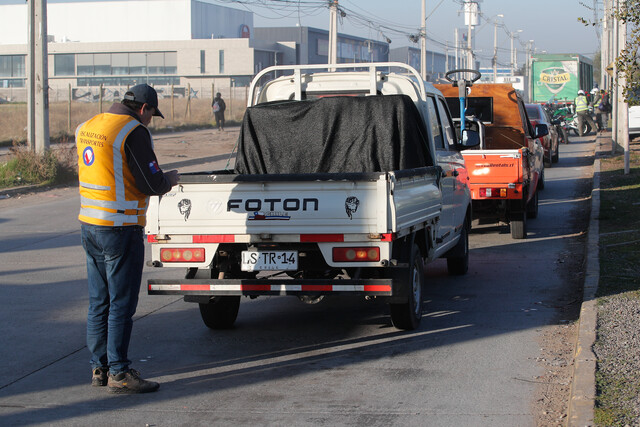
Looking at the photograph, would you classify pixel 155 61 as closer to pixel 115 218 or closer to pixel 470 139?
pixel 470 139

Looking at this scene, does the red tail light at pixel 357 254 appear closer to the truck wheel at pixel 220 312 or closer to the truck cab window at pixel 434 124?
the truck wheel at pixel 220 312

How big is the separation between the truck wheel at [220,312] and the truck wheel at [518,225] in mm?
6073

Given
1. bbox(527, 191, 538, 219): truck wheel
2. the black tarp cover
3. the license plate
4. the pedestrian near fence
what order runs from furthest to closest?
the pedestrian near fence → bbox(527, 191, 538, 219): truck wheel → the black tarp cover → the license plate

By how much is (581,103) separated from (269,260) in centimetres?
3151

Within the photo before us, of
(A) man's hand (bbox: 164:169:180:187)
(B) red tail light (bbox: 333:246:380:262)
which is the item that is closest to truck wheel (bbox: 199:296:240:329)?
(B) red tail light (bbox: 333:246:380:262)

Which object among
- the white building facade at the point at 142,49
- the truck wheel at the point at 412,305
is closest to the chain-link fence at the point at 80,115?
the white building facade at the point at 142,49

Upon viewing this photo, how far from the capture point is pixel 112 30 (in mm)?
111375

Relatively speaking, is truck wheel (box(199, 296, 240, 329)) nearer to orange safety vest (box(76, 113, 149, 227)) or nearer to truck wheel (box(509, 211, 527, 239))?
orange safety vest (box(76, 113, 149, 227))

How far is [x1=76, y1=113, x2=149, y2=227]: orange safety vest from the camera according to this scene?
19.0 feet

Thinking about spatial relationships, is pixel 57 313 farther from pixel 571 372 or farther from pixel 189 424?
pixel 571 372

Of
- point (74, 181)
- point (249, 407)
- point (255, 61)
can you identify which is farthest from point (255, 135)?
point (255, 61)

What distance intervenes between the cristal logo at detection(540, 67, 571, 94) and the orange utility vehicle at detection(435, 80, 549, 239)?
106 ft

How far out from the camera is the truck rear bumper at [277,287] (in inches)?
262

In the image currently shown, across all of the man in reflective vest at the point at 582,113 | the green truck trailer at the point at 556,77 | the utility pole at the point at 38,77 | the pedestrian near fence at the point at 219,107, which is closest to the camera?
the utility pole at the point at 38,77
